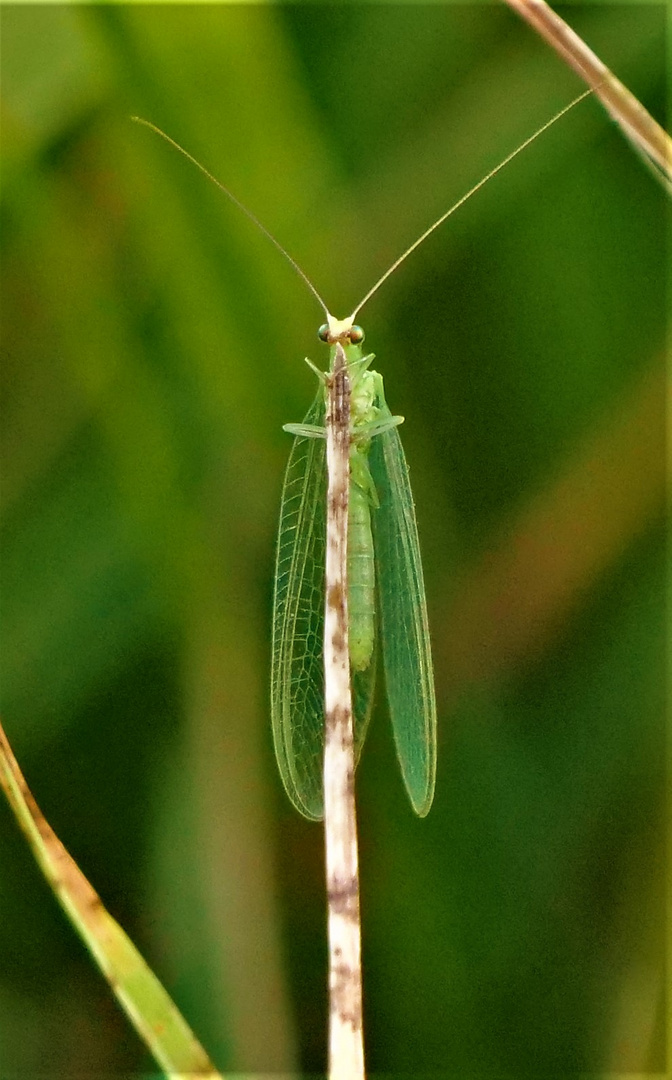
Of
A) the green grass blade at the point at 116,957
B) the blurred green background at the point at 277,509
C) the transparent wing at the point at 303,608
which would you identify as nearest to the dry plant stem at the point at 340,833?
the green grass blade at the point at 116,957

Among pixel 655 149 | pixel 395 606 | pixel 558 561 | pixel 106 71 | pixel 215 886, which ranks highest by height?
pixel 106 71

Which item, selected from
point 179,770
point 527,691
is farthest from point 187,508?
point 527,691

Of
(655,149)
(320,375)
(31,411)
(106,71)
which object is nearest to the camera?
(655,149)

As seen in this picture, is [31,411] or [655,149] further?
[31,411]

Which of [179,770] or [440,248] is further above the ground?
[440,248]

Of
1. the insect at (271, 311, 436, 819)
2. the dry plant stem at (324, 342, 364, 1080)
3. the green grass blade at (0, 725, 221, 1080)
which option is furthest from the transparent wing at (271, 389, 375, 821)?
the green grass blade at (0, 725, 221, 1080)

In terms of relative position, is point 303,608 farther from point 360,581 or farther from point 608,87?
point 608,87

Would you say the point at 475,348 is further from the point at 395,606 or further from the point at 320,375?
the point at 395,606

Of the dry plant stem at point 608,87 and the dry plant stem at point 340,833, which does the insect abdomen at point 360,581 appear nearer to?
the dry plant stem at point 340,833
